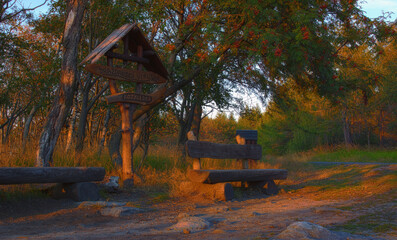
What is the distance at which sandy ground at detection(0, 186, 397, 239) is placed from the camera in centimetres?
390

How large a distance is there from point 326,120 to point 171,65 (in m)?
20.0

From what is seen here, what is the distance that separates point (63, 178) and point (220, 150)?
10.9ft

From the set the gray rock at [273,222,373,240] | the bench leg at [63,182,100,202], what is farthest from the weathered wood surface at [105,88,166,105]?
the gray rock at [273,222,373,240]

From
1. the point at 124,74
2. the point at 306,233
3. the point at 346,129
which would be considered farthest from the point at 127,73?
the point at 346,129

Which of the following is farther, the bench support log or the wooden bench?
the wooden bench

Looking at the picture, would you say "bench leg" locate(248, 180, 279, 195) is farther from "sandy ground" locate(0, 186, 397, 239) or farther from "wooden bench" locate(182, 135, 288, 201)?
"sandy ground" locate(0, 186, 397, 239)

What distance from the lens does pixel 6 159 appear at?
7.75 m

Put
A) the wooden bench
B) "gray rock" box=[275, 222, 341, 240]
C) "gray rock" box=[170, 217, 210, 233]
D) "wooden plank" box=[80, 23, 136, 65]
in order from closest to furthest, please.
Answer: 1. "gray rock" box=[275, 222, 341, 240]
2. "gray rock" box=[170, 217, 210, 233]
3. the wooden bench
4. "wooden plank" box=[80, 23, 136, 65]

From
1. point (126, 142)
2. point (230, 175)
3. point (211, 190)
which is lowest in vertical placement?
point (211, 190)

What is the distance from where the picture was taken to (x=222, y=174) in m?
6.91

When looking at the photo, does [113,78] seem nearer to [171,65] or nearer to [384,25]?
[171,65]

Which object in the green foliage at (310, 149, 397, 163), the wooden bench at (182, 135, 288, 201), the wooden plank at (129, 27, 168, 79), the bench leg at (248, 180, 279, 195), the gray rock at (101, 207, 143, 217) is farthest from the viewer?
the green foliage at (310, 149, 397, 163)

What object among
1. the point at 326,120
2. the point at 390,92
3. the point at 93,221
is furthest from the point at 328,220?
the point at 326,120

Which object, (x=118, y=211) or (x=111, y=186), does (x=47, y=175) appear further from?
(x=111, y=186)
